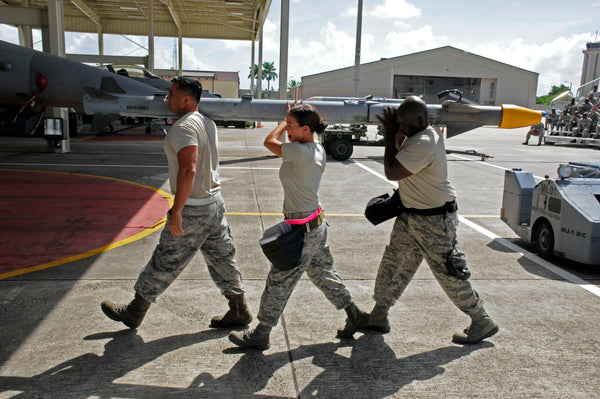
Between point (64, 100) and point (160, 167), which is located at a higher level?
point (64, 100)

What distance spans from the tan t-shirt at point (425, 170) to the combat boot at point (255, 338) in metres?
1.44

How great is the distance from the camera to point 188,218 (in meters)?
3.61

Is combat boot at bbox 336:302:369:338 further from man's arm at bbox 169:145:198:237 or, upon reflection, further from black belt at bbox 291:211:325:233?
man's arm at bbox 169:145:198:237

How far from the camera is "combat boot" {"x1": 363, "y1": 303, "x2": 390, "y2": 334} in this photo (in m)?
3.83

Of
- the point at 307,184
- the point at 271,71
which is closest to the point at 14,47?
the point at 307,184

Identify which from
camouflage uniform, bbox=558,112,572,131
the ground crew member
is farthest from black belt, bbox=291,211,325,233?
camouflage uniform, bbox=558,112,572,131

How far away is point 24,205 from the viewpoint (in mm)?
8125

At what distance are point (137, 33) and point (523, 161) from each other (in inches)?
1511

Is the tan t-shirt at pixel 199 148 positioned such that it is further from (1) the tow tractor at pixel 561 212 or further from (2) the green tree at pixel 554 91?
(2) the green tree at pixel 554 91

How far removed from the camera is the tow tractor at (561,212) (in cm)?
525

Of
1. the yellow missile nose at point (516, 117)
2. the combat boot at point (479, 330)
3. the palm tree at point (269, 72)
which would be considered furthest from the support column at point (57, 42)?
the palm tree at point (269, 72)

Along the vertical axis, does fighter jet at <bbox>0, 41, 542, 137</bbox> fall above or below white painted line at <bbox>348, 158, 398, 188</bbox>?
above

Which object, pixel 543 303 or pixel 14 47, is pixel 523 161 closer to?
pixel 543 303

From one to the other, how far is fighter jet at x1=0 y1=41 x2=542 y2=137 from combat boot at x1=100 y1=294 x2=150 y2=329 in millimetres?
10842
